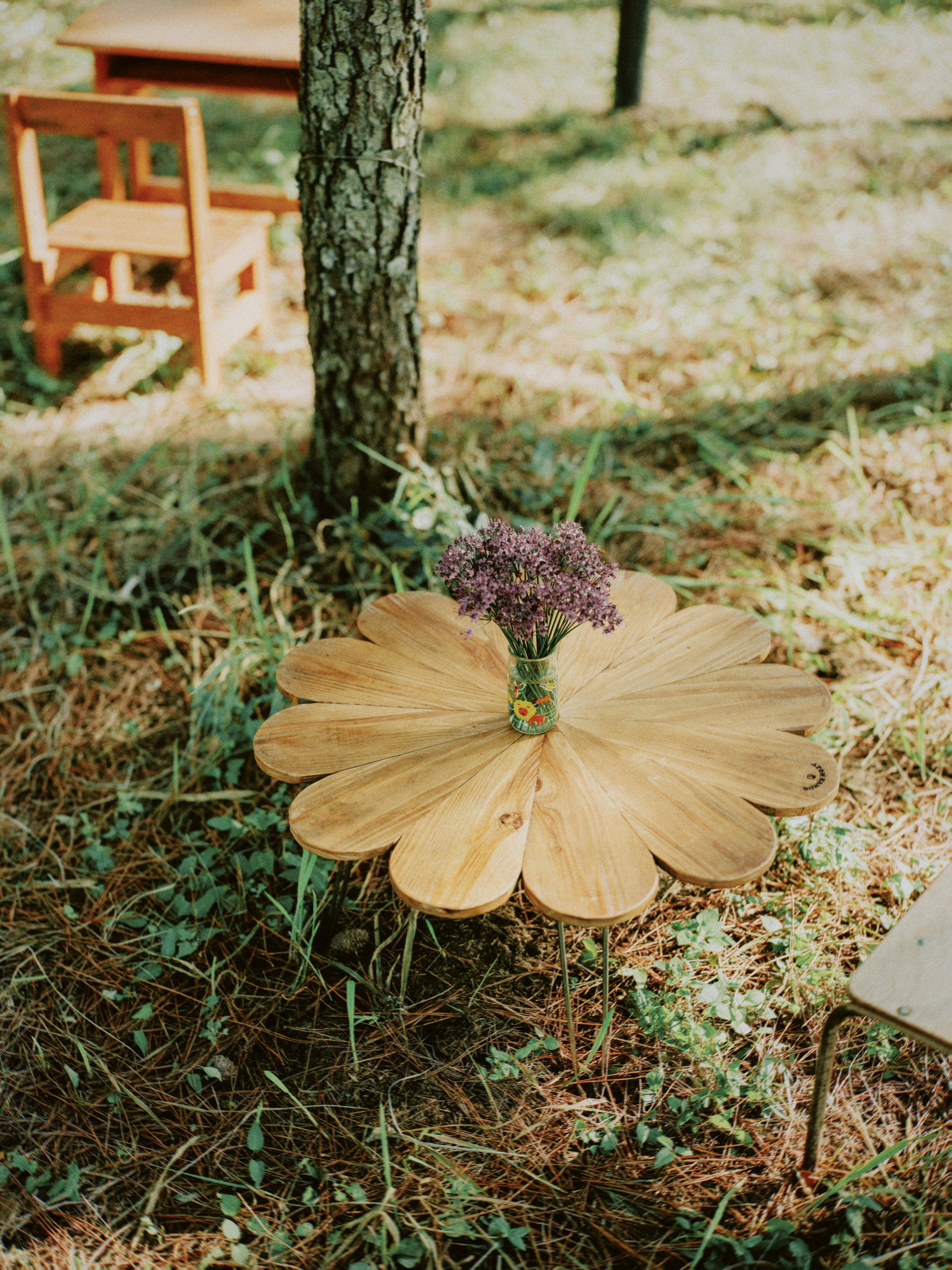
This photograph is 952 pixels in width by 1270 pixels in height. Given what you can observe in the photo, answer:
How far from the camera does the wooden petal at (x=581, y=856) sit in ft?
5.07

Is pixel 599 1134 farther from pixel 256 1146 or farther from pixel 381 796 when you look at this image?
pixel 381 796

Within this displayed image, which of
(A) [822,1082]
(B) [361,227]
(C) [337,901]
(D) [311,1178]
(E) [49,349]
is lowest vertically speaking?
(D) [311,1178]

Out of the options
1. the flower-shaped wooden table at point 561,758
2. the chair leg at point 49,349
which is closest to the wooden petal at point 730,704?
A: the flower-shaped wooden table at point 561,758

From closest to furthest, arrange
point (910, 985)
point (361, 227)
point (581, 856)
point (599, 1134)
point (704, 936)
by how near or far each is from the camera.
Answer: point (910, 985), point (581, 856), point (599, 1134), point (704, 936), point (361, 227)

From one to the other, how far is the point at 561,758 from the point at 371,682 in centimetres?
43

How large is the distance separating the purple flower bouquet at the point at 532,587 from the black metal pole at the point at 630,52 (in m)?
5.27

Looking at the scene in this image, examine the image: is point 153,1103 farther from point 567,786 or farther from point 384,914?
point 567,786

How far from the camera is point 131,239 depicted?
3902 mm

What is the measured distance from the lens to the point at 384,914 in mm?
2275

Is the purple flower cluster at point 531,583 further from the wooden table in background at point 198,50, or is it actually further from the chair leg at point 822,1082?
the wooden table in background at point 198,50

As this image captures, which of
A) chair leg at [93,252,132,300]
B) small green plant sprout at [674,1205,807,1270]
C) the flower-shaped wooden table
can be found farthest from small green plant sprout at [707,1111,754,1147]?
chair leg at [93,252,132,300]

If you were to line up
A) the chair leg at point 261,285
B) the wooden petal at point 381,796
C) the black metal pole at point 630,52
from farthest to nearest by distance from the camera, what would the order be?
the black metal pole at point 630,52 → the chair leg at point 261,285 → the wooden petal at point 381,796

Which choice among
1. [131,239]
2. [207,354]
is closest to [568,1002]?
[207,354]

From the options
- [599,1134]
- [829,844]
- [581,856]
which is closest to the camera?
[581,856]
